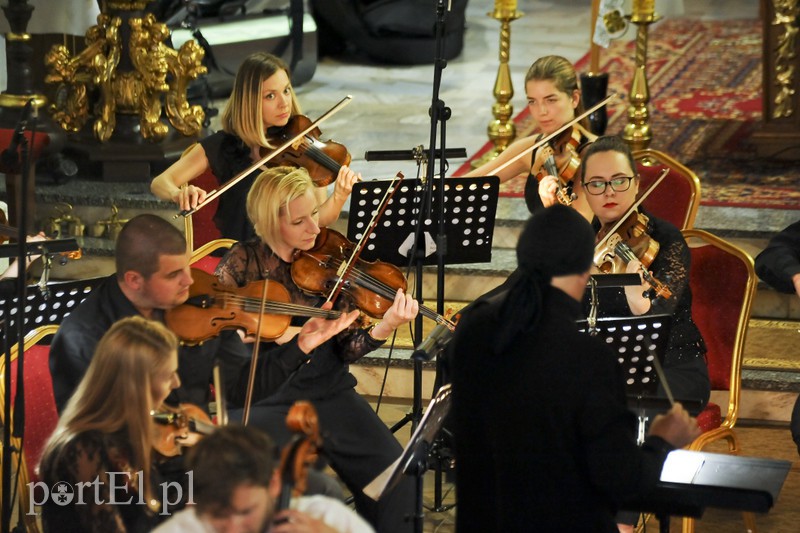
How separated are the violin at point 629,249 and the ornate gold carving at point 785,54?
→ 2.48 metres

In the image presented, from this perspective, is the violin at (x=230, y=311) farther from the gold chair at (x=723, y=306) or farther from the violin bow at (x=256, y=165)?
the gold chair at (x=723, y=306)

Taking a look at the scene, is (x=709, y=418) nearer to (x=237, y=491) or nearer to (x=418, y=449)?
(x=418, y=449)

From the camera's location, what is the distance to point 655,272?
4172 mm

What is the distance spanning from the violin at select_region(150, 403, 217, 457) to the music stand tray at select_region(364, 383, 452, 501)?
46cm

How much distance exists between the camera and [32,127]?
130 inches

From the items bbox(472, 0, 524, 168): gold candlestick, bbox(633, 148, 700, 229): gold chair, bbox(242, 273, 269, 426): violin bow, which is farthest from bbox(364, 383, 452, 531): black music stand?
bbox(472, 0, 524, 168): gold candlestick

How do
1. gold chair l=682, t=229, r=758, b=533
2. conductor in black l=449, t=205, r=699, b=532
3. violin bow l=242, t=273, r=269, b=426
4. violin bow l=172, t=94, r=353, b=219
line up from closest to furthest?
conductor in black l=449, t=205, r=699, b=532, violin bow l=242, t=273, r=269, b=426, gold chair l=682, t=229, r=758, b=533, violin bow l=172, t=94, r=353, b=219

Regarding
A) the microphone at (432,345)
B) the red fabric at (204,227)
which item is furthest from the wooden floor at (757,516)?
the red fabric at (204,227)

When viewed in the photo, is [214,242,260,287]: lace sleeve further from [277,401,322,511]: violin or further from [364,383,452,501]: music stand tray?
[277,401,322,511]: violin

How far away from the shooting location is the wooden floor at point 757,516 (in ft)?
14.3

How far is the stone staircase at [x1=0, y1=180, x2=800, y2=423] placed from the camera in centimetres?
499

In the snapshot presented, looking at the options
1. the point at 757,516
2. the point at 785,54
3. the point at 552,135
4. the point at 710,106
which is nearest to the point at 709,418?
the point at 757,516

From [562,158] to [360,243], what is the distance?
994mm

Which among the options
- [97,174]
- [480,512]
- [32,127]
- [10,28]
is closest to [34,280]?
[97,174]
